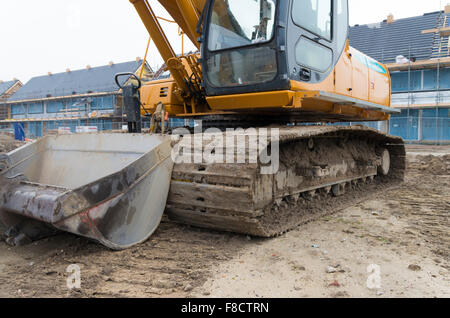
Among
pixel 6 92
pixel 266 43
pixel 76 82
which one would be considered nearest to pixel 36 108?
pixel 76 82

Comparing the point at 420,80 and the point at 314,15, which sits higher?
the point at 420,80

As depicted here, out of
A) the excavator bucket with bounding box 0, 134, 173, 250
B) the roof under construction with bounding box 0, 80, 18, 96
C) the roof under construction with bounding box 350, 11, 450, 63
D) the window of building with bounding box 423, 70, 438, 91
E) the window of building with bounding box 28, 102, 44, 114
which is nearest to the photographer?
the excavator bucket with bounding box 0, 134, 173, 250

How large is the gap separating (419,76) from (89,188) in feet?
75.9

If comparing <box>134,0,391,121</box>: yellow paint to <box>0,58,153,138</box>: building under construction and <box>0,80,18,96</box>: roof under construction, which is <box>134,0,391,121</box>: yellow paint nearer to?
<box>0,58,153,138</box>: building under construction

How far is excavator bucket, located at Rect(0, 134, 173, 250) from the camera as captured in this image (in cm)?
266

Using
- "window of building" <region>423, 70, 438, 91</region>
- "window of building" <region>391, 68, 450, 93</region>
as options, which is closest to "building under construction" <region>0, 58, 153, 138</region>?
"window of building" <region>391, 68, 450, 93</region>

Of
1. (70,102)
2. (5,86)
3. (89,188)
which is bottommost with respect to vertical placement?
(89,188)

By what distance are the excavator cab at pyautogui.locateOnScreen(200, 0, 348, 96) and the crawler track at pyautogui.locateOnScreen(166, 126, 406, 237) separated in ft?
1.97

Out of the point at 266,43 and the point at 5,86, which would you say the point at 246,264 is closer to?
the point at 266,43

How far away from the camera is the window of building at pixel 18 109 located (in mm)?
40594

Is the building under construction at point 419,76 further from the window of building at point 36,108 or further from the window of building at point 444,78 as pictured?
the window of building at point 36,108

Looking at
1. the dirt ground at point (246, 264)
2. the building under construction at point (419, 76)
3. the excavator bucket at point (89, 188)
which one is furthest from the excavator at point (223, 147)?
the building under construction at point (419, 76)

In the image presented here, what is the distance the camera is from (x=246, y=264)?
9.03 ft
